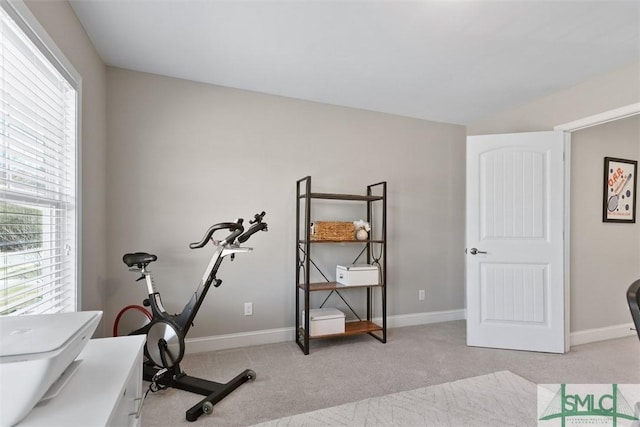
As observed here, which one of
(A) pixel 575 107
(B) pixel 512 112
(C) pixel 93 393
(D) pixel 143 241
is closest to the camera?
(C) pixel 93 393

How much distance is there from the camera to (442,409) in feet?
6.50

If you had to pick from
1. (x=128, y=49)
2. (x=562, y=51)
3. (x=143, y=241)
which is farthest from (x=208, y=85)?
(x=562, y=51)

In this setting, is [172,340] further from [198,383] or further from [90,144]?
[90,144]

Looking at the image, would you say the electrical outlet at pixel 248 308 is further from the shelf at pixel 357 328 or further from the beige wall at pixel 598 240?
the beige wall at pixel 598 240

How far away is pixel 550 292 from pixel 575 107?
169cm

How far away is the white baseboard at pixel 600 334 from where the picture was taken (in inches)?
124

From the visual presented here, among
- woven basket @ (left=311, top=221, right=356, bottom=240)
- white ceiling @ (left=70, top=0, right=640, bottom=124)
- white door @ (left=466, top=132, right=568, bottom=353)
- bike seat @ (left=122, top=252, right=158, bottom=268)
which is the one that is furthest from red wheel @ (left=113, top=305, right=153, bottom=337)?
white door @ (left=466, top=132, right=568, bottom=353)

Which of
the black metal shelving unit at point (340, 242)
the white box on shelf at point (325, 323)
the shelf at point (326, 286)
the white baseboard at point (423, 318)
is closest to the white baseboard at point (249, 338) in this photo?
the white baseboard at point (423, 318)

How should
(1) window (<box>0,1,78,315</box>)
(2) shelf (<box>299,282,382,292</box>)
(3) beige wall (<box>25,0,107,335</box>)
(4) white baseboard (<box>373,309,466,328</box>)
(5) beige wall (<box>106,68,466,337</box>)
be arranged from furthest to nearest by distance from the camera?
(4) white baseboard (<box>373,309,466,328</box>), (2) shelf (<box>299,282,382,292</box>), (5) beige wall (<box>106,68,466,337</box>), (3) beige wall (<box>25,0,107,335</box>), (1) window (<box>0,1,78,315</box>)

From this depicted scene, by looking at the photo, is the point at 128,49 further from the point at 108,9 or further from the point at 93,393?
the point at 93,393

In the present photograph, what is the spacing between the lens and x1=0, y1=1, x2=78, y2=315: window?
1.30 m

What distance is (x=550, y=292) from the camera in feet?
9.70

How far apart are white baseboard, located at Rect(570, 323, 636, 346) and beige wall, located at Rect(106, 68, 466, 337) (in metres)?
1.18

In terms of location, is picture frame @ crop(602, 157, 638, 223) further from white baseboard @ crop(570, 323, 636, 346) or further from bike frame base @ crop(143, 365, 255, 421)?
bike frame base @ crop(143, 365, 255, 421)
